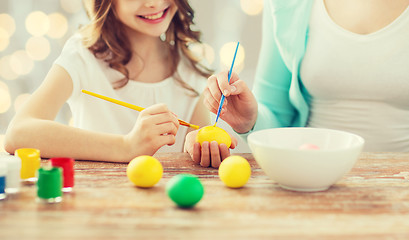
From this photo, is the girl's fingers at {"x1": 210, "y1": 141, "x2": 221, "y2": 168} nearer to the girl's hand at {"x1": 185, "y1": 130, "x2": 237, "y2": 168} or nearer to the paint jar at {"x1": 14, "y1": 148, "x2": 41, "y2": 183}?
the girl's hand at {"x1": 185, "y1": 130, "x2": 237, "y2": 168}

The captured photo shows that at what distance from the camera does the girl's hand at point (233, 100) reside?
996mm

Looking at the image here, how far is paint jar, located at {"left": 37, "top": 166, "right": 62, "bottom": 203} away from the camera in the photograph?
0.65 m

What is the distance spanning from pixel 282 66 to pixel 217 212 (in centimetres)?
88

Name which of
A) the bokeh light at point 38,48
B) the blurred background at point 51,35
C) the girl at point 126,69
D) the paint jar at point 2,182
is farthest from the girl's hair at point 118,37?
the paint jar at point 2,182

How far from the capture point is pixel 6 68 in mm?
1941

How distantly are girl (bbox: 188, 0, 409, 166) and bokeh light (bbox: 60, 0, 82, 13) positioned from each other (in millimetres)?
976

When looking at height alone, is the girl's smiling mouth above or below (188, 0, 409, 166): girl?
above

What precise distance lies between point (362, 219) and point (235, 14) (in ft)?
5.05

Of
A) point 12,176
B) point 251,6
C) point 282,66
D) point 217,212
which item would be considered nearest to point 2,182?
point 12,176

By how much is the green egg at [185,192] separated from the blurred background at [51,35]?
1271mm

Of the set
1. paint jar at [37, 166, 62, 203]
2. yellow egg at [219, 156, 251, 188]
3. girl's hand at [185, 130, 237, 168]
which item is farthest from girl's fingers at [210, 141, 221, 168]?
paint jar at [37, 166, 62, 203]

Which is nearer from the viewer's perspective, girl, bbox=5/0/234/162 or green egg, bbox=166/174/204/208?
green egg, bbox=166/174/204/208

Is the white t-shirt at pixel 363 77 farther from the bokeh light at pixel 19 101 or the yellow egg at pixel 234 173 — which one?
the bokeh light at pixel 19 101

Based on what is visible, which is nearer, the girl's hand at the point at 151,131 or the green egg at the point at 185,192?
the green egg at the point at 185,192
